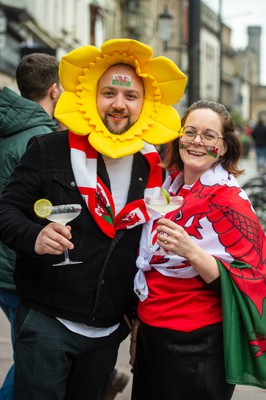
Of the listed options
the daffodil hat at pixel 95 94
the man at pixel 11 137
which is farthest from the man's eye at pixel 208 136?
the man at pixel 11 137

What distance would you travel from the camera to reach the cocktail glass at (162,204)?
2719mm

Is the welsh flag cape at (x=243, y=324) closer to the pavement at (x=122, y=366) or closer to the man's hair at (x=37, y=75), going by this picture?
the man's hair at (x=37, y=75)

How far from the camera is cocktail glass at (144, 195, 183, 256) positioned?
272 centimetres

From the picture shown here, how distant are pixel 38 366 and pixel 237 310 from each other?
81 cm

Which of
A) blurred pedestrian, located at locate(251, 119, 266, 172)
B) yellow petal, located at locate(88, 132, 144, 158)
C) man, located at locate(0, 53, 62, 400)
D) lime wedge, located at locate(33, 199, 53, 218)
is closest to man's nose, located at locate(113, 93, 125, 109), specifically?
yellow petal, located at locate(88, 132, 144, 158)

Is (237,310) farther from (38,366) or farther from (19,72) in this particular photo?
(19,72)

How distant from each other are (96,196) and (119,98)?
0.42 meters

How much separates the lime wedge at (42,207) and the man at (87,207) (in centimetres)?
6

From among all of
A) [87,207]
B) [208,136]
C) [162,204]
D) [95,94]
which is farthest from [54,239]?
[208,136]

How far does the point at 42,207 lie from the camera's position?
2701 mm

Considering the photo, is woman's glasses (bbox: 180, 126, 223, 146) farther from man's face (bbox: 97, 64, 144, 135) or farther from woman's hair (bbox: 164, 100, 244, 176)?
man's face (bbox: 97, 64, 144, 135)

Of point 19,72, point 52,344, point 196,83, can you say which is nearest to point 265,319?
point 52,344

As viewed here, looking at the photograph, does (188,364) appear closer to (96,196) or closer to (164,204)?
(164,204)

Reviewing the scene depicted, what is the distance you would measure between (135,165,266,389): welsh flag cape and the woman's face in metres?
0.14
